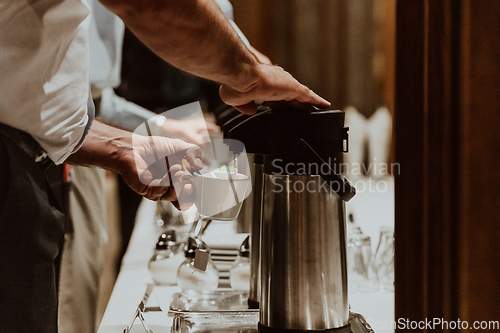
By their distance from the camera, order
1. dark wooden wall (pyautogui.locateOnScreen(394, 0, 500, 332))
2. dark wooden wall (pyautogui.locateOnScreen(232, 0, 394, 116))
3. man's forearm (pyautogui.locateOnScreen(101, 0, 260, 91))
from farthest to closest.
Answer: dark wooden wall (pyautogui.locateOnScreen(232, 0, 394, 116)), man's forearm (pyautogui.locateOnScreen(101, 0, 260, 91)), dark wooden wall (pyautogui.locateOnScreen(394, 0, 500, 332))

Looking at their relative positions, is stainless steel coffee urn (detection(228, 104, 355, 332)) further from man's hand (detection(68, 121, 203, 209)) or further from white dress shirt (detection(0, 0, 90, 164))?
white dress shirt (detection(0, 0, 90, 164))

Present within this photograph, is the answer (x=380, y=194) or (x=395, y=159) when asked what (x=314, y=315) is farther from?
(x=380, y=194)

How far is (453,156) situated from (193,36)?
33 cm

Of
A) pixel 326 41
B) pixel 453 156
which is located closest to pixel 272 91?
pixel 453 156

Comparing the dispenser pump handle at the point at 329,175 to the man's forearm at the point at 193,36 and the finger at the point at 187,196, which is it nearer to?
the man's forearm at the point at 193,36

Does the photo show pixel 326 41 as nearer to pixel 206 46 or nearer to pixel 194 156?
pixel 194 156

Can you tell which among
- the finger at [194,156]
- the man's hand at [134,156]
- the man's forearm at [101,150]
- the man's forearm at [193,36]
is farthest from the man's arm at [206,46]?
the man's forearm at [101,150]

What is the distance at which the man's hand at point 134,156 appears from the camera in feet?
3.14

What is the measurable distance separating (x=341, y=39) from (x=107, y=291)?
7.45ft

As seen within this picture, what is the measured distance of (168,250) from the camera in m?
1.23

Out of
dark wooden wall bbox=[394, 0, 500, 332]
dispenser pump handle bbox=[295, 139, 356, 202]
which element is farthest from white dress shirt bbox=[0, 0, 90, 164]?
dark wooden wall bbox=[394, 0, 500, 332]

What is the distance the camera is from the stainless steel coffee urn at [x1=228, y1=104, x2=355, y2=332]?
669 mm

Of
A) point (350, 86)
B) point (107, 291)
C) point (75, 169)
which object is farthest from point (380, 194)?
point (107, 291)

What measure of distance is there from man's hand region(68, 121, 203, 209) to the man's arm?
322 mm
